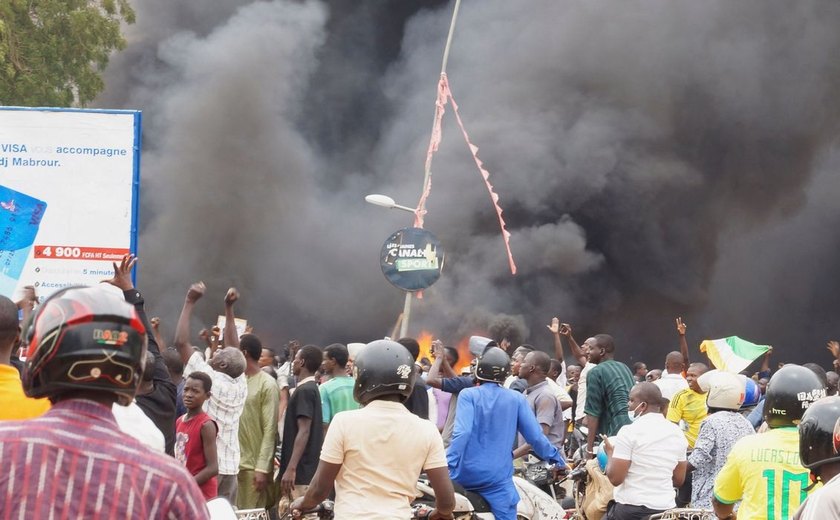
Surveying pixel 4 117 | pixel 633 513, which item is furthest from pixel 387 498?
pixel 4 117

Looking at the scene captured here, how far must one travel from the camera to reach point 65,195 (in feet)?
18.0

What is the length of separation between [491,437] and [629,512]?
966mm

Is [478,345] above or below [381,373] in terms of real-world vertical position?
above

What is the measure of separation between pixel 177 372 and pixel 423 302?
Result: 652 inches

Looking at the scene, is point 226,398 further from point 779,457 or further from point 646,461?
point 779,457

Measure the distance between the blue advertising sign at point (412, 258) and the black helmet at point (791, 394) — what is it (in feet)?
24.0

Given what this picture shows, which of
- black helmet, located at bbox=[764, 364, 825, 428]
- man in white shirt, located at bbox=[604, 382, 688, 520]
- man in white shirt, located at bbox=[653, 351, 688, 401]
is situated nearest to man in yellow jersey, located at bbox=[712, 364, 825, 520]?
black helmet, located at bbox=[764, 364, 825, 428]

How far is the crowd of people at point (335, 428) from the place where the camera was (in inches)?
75.9

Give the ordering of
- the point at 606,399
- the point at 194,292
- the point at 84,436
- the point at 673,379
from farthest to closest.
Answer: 1. the point at 673,379
2. the point at 606,399
3. the point at 194,292
4. the point at 84,436

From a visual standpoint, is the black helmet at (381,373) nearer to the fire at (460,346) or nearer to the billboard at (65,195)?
the billboard at (65,195)

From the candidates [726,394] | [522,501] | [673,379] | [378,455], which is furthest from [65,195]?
[673,379]

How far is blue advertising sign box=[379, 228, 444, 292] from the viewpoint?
11.3m

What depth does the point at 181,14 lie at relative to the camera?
23781mm

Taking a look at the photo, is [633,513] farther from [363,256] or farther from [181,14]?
[181,14]
